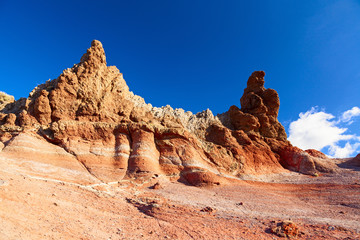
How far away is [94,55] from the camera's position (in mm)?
32688

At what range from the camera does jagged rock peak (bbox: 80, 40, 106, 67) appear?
32.2 meters

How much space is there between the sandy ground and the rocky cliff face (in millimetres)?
3355

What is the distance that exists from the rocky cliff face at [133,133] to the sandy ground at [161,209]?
3.36 meters

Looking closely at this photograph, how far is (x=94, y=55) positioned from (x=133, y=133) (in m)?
16.3

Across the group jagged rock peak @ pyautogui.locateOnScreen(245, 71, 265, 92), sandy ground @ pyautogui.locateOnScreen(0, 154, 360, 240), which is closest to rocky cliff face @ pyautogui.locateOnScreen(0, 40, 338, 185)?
sandy ground @ pyautogui.locateOnScreen(0, 154, 360, 240)

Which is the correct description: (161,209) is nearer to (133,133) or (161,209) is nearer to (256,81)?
(133,133)

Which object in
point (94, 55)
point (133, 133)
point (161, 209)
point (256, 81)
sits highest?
point (256, 81)

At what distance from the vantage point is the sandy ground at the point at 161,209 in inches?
380

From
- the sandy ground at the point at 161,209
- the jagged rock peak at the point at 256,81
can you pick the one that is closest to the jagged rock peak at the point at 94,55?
the sandy ground at the point at 161,209

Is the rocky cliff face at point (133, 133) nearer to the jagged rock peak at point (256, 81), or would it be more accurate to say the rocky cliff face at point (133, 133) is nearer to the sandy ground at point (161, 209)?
the sandy ground at point (161, 209)

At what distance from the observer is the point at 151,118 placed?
33438 mm

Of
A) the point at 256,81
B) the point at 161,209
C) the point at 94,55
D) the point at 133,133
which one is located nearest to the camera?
the point at 161,209

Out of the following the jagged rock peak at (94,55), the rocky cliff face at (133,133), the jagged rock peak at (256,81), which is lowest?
the rocky cliff face at (133,133)

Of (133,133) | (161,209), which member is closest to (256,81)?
(133,133)
